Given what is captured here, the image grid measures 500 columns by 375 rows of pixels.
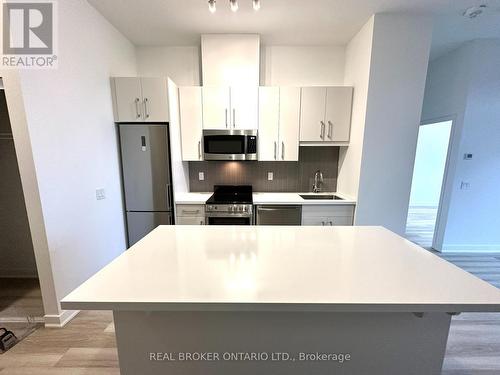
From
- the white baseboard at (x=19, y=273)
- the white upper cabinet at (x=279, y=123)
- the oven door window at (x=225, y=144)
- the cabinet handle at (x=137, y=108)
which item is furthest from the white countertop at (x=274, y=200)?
the white baseboard at (x=19, y=273)

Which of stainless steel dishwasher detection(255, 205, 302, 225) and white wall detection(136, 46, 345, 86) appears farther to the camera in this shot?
white wall detection(136, 46, 345, 86)

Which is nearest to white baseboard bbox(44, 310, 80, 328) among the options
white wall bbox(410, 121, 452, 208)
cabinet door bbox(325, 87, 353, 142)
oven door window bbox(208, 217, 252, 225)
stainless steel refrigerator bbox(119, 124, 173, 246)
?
stainless steel refrigerator bbox(119, 124, 173, 246)

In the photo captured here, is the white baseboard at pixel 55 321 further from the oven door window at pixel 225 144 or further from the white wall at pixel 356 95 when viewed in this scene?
the white wall at pixel 356 95

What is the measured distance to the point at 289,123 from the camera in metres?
2.81

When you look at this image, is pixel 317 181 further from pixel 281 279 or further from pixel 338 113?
pixel 281 279

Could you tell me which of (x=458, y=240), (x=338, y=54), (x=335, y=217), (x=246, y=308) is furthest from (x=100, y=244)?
(x=458, y=240)

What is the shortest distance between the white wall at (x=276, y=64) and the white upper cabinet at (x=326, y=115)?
39 cm

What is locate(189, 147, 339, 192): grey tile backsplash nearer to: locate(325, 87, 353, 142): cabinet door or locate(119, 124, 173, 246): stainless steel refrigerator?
locate(325, 87, 353, 142): cabinet door

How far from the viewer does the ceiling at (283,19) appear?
2070 mm

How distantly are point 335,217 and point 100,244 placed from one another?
2750 mm

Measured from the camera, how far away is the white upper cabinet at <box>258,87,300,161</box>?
9.01ft

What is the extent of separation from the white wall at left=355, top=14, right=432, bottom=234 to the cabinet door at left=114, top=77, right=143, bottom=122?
264 centimetres

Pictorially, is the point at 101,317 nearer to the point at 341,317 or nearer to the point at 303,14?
the point at 341,317

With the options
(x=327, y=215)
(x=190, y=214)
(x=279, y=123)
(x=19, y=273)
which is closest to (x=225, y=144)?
(x=279, y=123)
